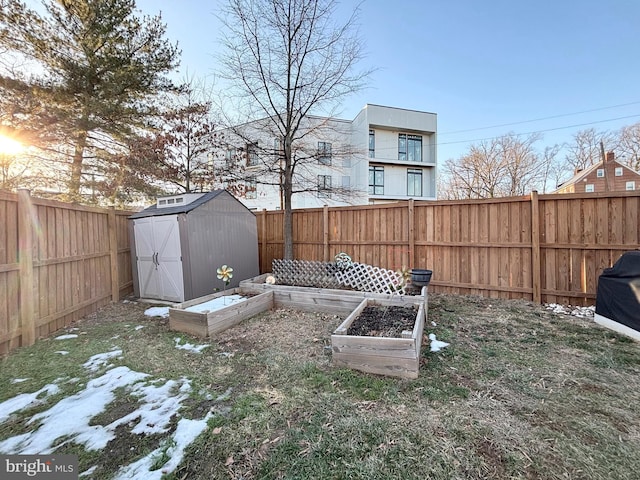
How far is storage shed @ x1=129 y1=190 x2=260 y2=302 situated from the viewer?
5.06 meters

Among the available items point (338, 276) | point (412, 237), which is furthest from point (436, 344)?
point (412, 237)

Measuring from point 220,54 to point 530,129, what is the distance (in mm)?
18860

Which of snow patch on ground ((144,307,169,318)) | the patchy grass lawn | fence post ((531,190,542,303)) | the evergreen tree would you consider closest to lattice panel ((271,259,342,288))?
the patchy grass lawn

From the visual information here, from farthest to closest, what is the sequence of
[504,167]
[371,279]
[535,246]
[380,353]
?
[504,167] < [371,279] < [535,246] < [380,353]

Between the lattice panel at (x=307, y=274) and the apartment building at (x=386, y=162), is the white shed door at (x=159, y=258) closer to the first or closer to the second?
the lattice panel at (x=307, y=274)

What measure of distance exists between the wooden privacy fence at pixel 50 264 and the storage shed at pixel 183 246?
51 centimetres

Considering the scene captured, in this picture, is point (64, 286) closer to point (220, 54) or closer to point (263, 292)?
point (263, 292)

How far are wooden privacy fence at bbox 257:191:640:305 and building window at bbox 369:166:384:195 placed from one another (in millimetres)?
10057

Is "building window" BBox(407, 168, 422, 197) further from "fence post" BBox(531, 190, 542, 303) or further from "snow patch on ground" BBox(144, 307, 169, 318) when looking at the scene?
"snow patch on ground" BBox(144, 307, 169, 318)

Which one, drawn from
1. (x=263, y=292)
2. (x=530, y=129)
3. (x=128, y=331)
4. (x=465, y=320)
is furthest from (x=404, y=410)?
(x=530, y=129)

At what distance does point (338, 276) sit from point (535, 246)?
350 cm

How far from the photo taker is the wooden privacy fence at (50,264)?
310 cm

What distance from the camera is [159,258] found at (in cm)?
530

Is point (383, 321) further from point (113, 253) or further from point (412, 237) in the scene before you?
point (113, 253)
